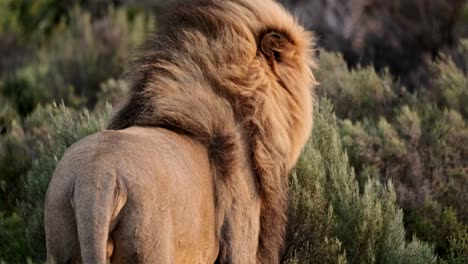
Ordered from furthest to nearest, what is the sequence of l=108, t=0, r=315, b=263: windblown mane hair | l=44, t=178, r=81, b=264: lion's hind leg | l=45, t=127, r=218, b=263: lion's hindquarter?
l=108, t=0, r=315, b=263: windblown mane hair
l=44, t=178, r=81, b=264: lion's hind leg
l=45, t=127, r=218, b=263: lion's hindquarter

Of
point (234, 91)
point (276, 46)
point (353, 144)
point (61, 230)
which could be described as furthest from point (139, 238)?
point (353, 144)

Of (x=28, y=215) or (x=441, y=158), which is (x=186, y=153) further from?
(x=441, y=158)

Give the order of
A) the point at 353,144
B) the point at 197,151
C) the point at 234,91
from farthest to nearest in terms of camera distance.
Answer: the point at 353,144 < the point at 234,91 < the point at 197,151

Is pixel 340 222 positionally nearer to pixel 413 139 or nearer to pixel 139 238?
pixel 413 139

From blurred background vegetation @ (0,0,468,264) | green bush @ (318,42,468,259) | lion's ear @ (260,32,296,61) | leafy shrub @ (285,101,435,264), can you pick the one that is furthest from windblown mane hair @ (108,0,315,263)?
green bush @ (318,42,468,259)

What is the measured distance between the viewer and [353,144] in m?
7.83

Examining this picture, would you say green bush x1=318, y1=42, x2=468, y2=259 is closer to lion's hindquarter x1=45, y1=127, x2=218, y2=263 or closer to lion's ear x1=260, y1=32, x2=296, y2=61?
lion's ear x1=260, y1=32, x2=296, y2=61

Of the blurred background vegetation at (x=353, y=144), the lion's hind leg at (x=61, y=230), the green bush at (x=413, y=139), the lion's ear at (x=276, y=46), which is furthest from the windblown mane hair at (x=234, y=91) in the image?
the green bush at (x=413, y=139)

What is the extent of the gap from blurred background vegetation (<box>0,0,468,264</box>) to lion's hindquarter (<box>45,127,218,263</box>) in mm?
1584

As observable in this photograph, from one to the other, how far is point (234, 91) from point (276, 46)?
40 centimetres

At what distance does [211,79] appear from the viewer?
560 cm

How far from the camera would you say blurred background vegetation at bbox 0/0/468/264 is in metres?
6.47

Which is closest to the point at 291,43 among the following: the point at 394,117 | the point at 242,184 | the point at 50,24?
the point at 242,184

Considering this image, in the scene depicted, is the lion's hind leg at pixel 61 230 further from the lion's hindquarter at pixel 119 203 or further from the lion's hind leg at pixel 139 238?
the lion's hind leg at pixel 139 238
